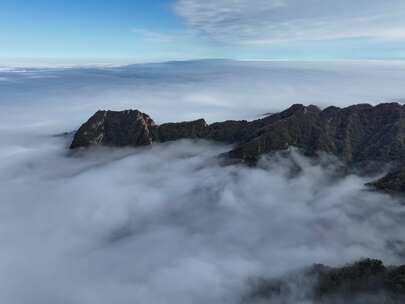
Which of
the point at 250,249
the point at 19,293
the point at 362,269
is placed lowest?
the point at 19,293

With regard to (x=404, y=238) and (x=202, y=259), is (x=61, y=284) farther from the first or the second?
(x=404, y=238)

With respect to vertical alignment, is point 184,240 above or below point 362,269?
below

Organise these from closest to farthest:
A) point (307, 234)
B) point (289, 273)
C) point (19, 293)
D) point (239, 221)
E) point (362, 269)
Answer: point (362, 269) < point (289, 273) < point (19, 293) < point (307, 234) < point (239, 221)

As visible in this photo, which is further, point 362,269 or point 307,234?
point 307,234

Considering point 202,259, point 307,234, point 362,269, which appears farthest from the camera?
point 307,234

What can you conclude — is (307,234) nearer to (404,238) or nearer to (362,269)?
(404,238)

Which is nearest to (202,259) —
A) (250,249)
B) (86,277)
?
(250,249)
